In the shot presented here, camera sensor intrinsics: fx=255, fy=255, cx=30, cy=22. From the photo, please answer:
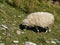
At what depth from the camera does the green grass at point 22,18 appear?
6.19 m

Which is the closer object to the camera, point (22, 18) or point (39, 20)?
point (39, 20)

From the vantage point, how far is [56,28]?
283 inches

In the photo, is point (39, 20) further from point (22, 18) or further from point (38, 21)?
point (22, 18)

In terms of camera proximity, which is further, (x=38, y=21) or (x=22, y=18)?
(x=22, y=18)

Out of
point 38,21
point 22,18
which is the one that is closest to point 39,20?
point 38,21

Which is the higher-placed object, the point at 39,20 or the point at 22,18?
the point at 39,20

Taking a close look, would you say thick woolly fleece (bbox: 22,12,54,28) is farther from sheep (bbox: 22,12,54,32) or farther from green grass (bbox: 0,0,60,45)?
green grass (bbox: 0,0,60,45)

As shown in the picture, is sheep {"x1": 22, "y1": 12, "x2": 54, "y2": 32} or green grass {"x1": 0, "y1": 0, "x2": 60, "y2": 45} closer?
green grass {"x1": 0, "y1": 0, "x2": 60, "y2": 45}

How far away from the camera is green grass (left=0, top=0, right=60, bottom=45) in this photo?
6.19 m

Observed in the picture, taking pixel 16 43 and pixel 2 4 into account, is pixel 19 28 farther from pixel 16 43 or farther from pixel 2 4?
pixel 2 4

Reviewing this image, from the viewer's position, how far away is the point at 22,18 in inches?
288

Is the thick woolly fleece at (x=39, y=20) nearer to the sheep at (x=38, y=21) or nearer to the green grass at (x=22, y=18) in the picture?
the sheep at (x=38, y=21)

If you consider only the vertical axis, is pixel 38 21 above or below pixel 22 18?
above

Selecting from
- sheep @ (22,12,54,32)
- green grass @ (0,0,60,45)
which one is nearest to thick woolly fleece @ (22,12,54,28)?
sheep @ (22,12,54,32)
